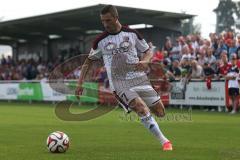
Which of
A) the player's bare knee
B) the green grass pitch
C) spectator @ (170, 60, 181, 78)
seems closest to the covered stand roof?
spectator @ (170, 60, 181, 78)

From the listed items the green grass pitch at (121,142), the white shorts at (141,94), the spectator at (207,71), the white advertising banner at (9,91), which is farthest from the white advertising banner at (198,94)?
the white shorts at (141,94)

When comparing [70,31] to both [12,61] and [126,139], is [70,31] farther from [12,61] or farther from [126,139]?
[126,139]

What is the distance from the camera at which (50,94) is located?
33.8 metres

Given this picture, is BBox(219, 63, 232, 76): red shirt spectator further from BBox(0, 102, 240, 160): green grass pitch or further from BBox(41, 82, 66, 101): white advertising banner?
BBox(41, 82, 66, 101): white advertising banner

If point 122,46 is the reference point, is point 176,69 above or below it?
below

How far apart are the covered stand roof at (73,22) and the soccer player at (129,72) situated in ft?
73.1

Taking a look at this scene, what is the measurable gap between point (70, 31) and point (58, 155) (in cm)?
3406

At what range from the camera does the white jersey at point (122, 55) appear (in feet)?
33.1

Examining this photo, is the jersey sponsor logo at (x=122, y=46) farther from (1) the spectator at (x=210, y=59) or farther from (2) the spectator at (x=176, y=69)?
(2) the spectator at (x=176, y=69)

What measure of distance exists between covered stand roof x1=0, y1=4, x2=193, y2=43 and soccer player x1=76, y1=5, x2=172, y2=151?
A: 22293mm

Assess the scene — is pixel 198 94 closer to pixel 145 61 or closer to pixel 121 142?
pixel 121 142

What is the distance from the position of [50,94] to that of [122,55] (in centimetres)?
2409

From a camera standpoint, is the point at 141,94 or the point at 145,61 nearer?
the point at 145,61

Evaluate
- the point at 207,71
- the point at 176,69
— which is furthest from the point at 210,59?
the point at 176,69
